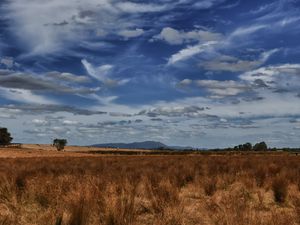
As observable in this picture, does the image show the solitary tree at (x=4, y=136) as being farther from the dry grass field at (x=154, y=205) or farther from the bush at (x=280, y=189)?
the bush at (x=280, y=189)

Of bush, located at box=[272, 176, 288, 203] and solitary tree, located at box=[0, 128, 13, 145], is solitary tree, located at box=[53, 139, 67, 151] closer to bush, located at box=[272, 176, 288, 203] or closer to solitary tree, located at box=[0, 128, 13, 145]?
solitary tree, located at box=[0, 128, 13, 145]

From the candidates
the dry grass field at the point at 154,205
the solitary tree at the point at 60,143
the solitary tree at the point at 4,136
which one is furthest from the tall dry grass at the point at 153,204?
the solitary tree at the point at 60,143

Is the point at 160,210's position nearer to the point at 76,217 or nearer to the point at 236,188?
the point at 76,217

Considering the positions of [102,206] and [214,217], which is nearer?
[214,217]

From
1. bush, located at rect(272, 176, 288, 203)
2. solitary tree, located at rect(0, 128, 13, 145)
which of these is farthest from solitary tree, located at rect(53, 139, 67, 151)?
bush, located at rect(272, 176, 288, 203)

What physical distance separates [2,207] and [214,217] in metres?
4.59

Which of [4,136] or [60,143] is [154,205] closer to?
[4,136]

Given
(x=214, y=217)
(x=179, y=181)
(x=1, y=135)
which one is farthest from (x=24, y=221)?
(x=1, y=135)

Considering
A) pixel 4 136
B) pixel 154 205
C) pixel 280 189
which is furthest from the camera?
pixel 4 136

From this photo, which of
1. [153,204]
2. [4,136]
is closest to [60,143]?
[4,136]

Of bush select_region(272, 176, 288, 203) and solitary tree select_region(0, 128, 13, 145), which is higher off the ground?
solitary tree select_region(0, 128, 13, 145)

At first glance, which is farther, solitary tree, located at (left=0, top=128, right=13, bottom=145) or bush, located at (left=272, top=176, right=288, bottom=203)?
solitary tree, located at (left=0, top=128, right=13, bottom=145)

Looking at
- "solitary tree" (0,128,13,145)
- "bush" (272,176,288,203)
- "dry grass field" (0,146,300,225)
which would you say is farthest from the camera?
"solitary tree" (0,128,13,145)

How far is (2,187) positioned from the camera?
1073 cm
